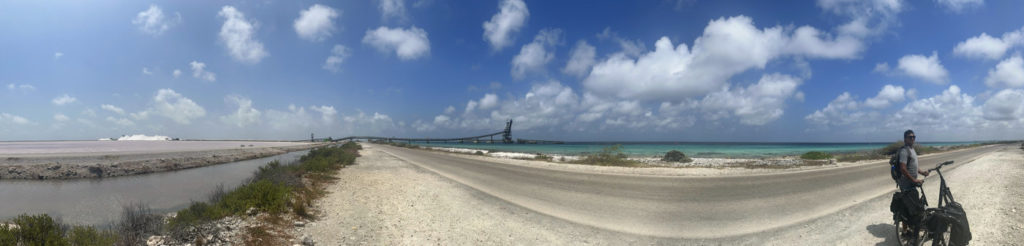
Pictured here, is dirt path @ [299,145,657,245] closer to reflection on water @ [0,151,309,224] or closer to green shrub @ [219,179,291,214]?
green shrub @ [219,179,291,214]

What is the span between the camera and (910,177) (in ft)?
19.4

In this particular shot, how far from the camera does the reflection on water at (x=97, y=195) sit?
11.6m

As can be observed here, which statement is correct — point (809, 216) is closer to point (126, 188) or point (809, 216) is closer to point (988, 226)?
point (988, 226)

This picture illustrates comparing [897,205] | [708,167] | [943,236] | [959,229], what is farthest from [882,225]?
[708,167]

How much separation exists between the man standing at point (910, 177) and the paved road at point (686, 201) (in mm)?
2238

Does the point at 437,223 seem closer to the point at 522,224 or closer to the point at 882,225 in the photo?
the point at 522,224

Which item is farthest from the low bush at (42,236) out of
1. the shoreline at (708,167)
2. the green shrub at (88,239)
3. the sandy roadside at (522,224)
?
the shoreline at (708,167)

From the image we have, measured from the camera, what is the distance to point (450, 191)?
1346 cm

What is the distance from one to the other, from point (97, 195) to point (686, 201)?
889 inches

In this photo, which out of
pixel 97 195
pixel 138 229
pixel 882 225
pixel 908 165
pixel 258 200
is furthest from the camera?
pixel 97 195

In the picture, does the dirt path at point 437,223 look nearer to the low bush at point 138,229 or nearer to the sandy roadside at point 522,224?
the sandy roadside at point 522,224

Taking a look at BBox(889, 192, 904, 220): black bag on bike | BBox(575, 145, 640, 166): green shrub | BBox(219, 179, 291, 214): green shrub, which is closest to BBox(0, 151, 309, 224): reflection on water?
BBox(219, 179, 291, 214): green shrub

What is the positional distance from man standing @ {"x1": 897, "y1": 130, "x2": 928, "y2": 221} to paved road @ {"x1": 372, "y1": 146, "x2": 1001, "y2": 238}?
2238 millimetres

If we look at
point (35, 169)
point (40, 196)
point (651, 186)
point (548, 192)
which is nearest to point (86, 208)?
point (40, 196)
